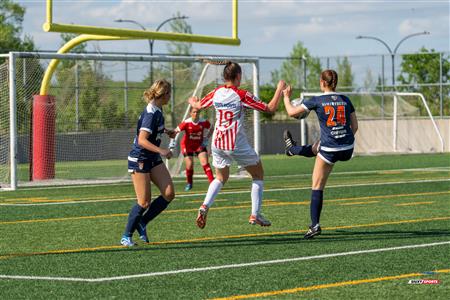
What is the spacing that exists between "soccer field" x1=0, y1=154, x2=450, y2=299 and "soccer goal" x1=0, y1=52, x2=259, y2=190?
5133 mm

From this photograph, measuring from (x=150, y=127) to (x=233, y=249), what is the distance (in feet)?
4.93

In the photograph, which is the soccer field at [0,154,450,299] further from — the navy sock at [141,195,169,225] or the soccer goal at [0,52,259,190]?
the soccer goal at [0,52,259,190]

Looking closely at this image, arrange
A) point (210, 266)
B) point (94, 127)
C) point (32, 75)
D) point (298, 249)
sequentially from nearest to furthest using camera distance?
point (210, 266) → point (298, 249) → point (32, 75) → point (94, 127)

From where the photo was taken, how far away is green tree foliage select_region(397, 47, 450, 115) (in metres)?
52.5

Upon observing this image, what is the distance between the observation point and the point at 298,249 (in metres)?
11.2

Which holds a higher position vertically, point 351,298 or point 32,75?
point 32,75

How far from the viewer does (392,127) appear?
162 ft

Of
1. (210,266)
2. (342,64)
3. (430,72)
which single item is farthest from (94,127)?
(430,72)

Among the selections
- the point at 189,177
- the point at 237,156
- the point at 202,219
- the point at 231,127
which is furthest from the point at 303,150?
the point at 189,177

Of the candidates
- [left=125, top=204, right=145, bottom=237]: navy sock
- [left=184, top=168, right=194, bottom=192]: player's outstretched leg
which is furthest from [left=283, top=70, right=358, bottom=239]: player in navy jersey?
[left=184, top=168, right=194, bottom=192]: player's outstretched leg

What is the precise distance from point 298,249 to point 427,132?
38864mm

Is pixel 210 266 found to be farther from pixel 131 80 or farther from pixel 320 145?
pixel 131 80

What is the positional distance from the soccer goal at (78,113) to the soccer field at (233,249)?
5.13 m

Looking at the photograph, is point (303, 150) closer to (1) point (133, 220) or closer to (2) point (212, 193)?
(2) point (212, 193)
